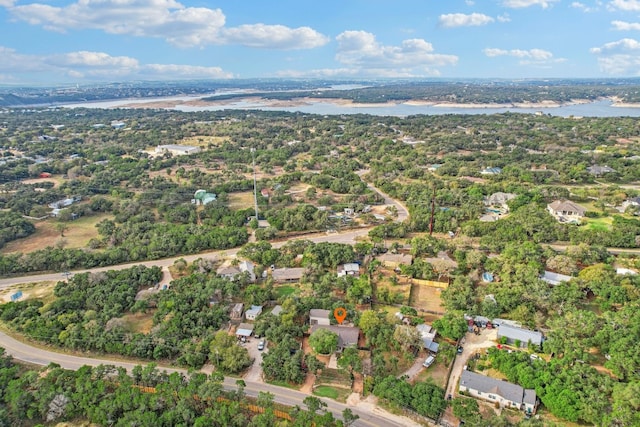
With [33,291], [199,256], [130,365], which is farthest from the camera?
[199,256]

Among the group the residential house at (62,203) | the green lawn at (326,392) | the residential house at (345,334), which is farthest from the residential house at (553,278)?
the residential house at (62,203)

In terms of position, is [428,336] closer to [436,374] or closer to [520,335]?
[436,374]

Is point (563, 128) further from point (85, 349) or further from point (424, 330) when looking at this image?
point (85, 349)

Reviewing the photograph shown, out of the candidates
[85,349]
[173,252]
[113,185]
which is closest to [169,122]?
[113,185]

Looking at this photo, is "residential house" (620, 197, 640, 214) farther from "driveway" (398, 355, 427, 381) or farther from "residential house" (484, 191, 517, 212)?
"driveway" (398, 355, 427, 381)

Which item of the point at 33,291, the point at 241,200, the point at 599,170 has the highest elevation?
the point at 599,170

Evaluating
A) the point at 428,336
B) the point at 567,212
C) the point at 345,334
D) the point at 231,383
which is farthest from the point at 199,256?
the point at 567,212

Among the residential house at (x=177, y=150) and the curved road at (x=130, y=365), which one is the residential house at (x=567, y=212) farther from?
the residential house at (x=177, y=150)
